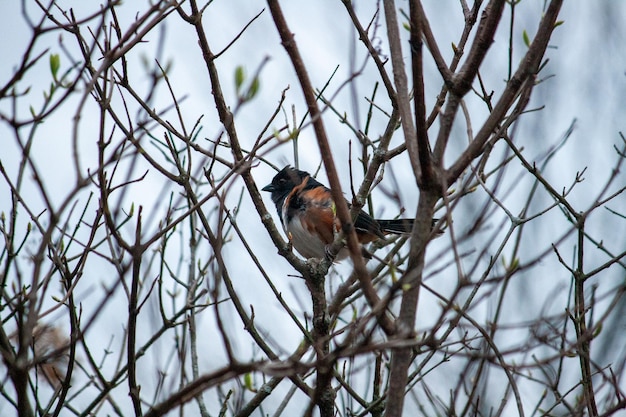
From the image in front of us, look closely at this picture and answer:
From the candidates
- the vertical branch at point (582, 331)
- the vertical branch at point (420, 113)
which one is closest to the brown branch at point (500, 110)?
the vertical branch at point (420, 113)

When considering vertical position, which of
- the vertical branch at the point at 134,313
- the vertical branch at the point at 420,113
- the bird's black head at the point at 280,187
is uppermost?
the bird's black head at the point at 280,187

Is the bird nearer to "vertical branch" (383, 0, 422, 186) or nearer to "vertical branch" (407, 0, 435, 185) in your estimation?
"vertical branch" (383, 0, 422, 186)

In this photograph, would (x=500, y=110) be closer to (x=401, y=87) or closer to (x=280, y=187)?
(x=401, y=87)

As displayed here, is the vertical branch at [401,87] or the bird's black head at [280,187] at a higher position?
Answer: the bird's black head at [280,187]

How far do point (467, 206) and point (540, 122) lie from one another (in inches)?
80.7

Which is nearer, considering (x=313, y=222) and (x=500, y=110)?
(x=500, y=110)

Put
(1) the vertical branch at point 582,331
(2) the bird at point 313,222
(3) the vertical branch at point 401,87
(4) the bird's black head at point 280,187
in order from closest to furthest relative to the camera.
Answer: (3) the vertical branch at point 401,87
(1) the vertical branch at point 582,331
(2) the bird at point 313,222
(4) the bird's black head at point 280,187

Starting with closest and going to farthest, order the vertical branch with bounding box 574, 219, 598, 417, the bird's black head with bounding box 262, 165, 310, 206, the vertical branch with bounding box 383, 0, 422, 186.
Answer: the vertical branch with bounding box 383, 0, 422, 186 → the vertical branch with bounding box 574, 219, 598, 417 → the bird's black head with bounding box 262, 165, 310, 206

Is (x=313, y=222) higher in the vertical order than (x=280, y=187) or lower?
lower

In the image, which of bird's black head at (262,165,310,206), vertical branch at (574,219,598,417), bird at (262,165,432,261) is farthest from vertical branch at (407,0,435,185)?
bird's black head at (262,165,310,206)

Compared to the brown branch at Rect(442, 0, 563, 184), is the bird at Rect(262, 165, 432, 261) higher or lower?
higher

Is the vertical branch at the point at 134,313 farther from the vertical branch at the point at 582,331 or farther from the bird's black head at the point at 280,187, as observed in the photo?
the bird's black head at the point at 280,187

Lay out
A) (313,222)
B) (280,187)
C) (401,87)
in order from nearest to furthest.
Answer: (401,87)
(313,222)
(280,187)

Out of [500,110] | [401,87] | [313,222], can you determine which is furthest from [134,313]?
[313,222]
